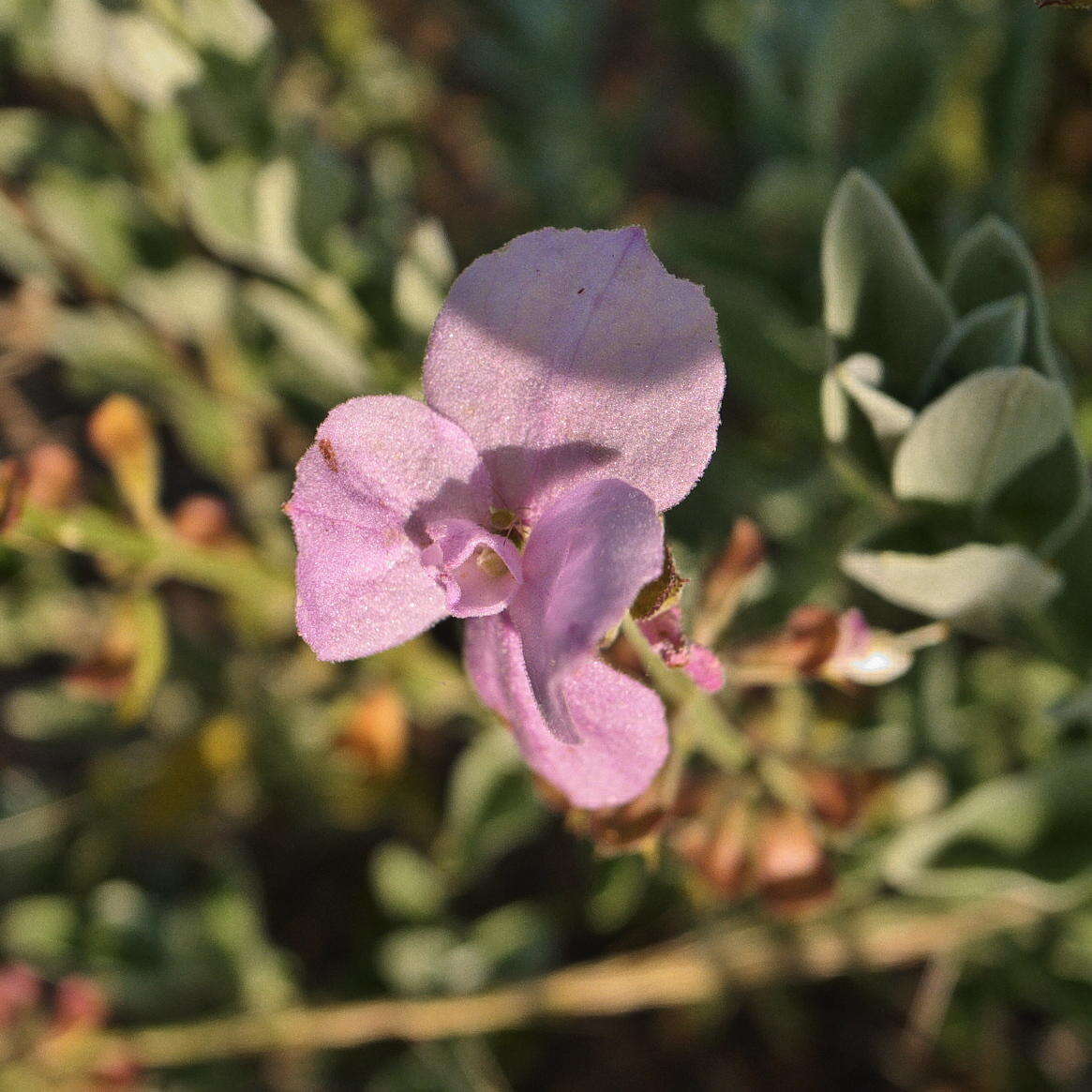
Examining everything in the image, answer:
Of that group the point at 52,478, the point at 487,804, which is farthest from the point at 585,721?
the point at 487,804

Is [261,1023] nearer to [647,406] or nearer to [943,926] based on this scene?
[943,926]

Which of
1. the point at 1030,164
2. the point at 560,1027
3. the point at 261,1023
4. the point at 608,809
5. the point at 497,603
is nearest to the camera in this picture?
the point at 497,603

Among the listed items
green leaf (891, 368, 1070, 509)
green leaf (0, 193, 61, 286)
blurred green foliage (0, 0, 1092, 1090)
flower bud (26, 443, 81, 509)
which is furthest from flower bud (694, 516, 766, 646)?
green leaf (0, 193, 61, 286)

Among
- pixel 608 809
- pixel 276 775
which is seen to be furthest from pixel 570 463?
pixel 276 775

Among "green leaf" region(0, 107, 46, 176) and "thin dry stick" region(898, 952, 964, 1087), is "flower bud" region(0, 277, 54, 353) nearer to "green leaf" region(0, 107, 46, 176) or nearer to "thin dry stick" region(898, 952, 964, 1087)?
"green leaf" region(0, 107, 46, 176)

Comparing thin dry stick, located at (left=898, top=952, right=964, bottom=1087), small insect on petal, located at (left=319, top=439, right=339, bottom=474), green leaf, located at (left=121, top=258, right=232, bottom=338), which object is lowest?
thin dry stick, located at (left=898, top=952, right=964, bottom=1087)

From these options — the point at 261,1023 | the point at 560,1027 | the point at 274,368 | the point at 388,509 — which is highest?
the point at 388,509
